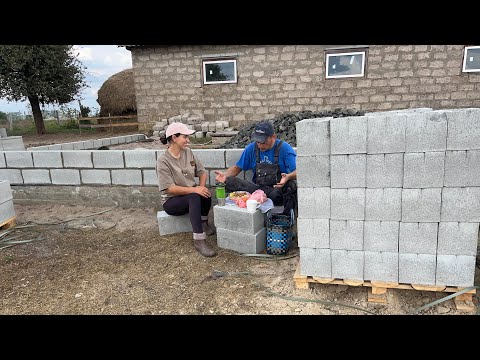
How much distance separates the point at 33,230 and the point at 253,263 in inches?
129

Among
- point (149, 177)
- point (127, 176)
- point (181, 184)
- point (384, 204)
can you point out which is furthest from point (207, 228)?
point (384, 204)

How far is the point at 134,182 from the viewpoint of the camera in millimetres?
5191

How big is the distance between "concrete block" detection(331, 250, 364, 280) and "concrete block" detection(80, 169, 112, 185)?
380 centimetres

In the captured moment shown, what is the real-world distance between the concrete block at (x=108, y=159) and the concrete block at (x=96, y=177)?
0.10 meters

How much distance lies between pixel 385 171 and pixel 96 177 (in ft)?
14.3

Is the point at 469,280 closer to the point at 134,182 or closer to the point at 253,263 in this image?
the point at 253,263

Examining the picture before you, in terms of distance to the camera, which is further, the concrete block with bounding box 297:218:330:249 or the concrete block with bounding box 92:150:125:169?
the concrete block with bounding box 92:150:125:169

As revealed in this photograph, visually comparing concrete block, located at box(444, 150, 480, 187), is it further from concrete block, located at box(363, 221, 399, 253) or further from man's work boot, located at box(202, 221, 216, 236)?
man's work boot, located at box(202, 221, 216, 236)

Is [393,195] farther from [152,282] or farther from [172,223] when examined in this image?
[172,223]

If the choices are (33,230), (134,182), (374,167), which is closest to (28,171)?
(33,230)

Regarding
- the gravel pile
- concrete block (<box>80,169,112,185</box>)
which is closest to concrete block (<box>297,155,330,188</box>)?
the gravel pile

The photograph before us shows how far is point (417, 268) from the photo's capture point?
275cm

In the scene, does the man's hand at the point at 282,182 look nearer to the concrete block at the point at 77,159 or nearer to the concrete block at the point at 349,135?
the concrete block at the point at 349,135

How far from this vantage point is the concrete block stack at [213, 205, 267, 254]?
365 cm
